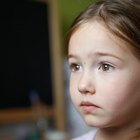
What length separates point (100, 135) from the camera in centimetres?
70

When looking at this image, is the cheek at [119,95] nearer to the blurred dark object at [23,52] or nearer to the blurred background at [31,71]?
the blurred background at [31,71]

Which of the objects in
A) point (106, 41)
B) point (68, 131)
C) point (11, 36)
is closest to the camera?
point (106, 41)

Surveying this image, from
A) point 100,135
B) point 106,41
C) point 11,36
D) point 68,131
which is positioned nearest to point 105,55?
point 106,41

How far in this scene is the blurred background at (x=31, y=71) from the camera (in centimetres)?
237

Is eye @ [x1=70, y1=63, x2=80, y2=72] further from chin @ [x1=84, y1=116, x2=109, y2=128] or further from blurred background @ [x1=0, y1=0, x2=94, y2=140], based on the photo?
blurred background @ [x1=0, y1=0, x2=94, y2=140]

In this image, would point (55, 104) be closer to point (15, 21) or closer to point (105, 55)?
point (15, 21)

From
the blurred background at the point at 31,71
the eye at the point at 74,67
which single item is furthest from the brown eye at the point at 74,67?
the blurred background at the point at 31,71

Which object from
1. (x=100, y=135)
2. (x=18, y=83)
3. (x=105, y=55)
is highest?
(x=18, y=83)

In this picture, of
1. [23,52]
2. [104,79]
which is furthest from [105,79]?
[23,52]

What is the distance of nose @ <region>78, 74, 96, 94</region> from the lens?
62 centimetres

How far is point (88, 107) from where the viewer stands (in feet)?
2.08

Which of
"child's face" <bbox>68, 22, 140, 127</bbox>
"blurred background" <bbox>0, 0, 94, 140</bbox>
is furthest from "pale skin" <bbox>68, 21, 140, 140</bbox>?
"blurred background" <bbox>0, 0, 94, 140</bbox>

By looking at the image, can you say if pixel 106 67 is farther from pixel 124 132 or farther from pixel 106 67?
pixel 124 132

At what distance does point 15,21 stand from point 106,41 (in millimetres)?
1829
